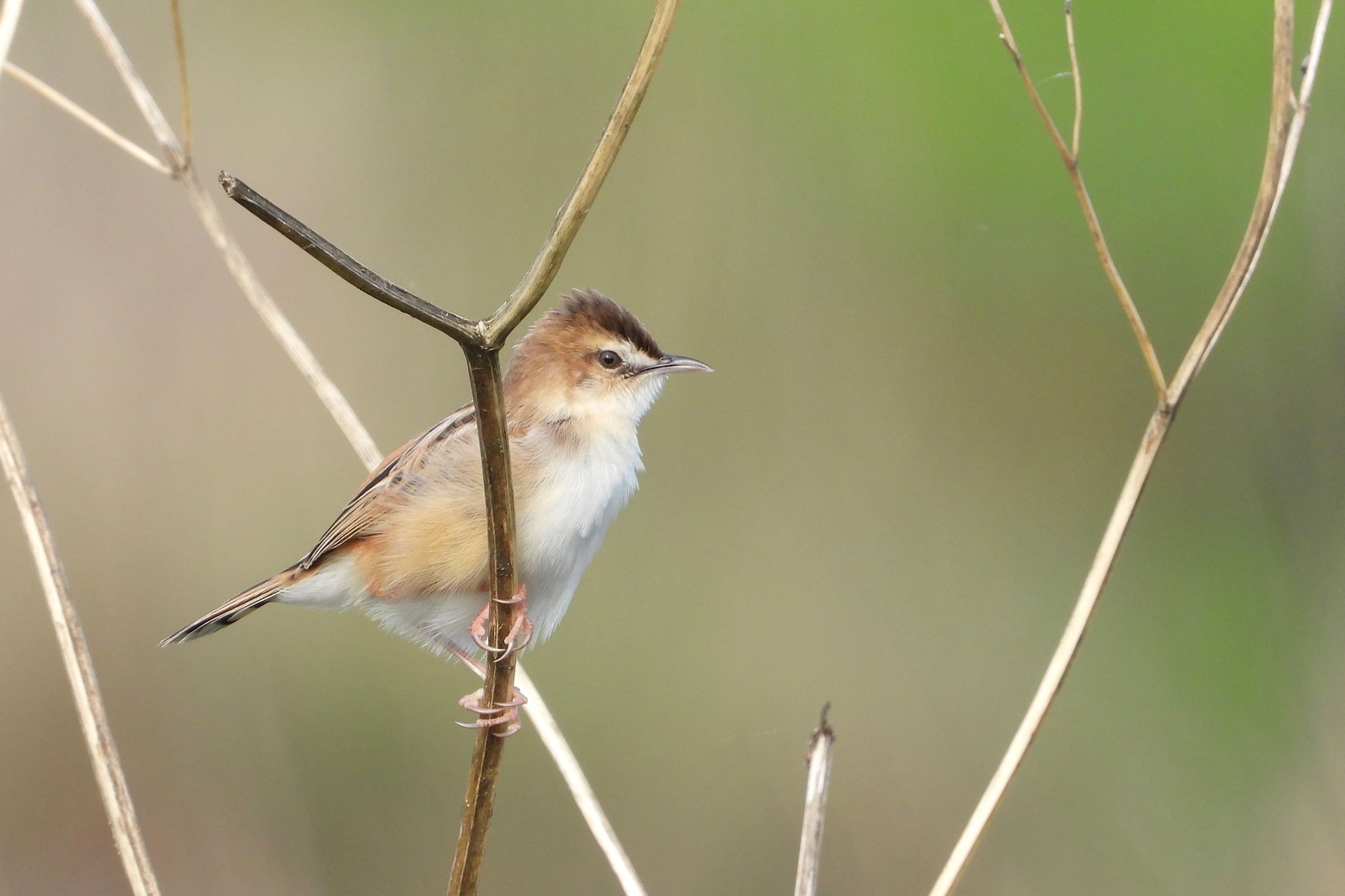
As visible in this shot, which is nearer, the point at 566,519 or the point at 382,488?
the point at 566,519

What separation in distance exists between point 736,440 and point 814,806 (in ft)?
12.0

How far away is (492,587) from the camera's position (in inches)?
76.5

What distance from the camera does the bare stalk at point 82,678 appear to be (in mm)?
2143

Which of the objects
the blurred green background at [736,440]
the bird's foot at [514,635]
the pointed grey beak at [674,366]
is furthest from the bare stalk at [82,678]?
the blurred green background at [736,440]

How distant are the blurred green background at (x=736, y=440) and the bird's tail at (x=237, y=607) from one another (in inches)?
86.9

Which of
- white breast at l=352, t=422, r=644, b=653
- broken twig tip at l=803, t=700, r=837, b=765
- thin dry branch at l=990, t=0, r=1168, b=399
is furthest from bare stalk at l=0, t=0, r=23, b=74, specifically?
broken twig tip at l=803, t=700, r=837, b=765

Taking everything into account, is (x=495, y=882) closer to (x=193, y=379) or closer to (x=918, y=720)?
(x=918, y=720)

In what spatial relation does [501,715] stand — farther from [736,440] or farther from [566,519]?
[736,440]

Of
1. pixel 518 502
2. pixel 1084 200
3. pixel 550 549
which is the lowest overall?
pixel 550 549

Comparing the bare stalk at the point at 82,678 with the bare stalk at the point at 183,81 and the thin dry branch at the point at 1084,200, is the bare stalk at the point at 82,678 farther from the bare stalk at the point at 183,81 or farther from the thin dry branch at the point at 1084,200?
the thin dry branch at the point at 1084,200

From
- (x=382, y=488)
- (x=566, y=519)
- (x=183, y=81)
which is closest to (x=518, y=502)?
(x=566, y=519)

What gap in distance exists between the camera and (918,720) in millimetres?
5812

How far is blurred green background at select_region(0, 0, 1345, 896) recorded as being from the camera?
17.0ft

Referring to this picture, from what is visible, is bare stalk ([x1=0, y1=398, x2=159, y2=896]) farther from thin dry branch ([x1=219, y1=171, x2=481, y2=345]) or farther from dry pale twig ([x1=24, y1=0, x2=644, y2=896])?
thin dry branch ([x1=219, y1=171, x2=481, y2=345])
